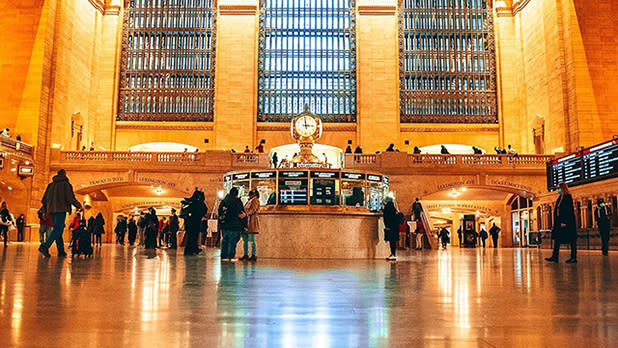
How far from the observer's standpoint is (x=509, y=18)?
3553 centimetres

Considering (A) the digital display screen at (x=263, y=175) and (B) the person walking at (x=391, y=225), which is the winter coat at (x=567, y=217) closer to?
(B) the person walking at (x=391, y=225)

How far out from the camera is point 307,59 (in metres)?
35.4

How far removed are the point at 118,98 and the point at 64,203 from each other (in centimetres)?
2721

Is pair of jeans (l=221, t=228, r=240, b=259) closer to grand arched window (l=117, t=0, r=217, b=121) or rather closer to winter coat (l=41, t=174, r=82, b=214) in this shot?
winter coat (l=41, t=174, r=82, b=214)

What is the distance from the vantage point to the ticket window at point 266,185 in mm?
13430

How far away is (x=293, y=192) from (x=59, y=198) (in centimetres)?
523

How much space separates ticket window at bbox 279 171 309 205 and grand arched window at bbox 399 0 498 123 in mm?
22448

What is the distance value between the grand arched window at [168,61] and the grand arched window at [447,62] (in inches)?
491

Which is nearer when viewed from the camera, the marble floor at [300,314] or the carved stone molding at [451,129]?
the marble floor at [300,314]

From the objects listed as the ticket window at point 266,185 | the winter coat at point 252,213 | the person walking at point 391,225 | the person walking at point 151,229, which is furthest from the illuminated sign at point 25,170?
the person walking at point 391,225

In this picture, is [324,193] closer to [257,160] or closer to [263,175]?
[263,175]

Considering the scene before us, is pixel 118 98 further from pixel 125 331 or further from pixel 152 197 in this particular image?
pixel 125 331

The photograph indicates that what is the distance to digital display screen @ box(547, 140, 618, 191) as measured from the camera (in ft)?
61.1

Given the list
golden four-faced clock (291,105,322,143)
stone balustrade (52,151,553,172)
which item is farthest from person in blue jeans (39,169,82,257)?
stone balustrade (52,151,553,172)
